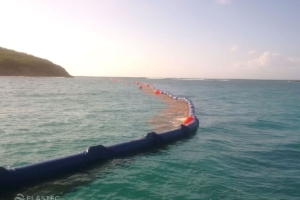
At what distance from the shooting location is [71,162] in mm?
8688

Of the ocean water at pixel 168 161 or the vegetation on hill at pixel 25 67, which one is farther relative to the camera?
the vegetation on hill at pixel 25 67

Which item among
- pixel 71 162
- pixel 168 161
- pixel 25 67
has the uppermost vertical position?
pixel 25 67

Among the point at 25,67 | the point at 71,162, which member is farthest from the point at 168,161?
the point at 25,67

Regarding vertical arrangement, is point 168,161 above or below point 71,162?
below

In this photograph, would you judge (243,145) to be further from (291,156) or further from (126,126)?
(126,126)

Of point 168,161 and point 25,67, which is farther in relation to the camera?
point 25,67

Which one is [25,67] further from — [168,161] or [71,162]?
[168,161]

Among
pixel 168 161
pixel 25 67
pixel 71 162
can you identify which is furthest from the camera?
pixel 25 67

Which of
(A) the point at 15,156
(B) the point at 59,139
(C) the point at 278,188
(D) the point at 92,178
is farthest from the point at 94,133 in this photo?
(C) the point at 278,188

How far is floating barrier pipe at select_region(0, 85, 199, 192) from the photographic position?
734cm

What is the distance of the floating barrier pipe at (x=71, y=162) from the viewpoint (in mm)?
7339

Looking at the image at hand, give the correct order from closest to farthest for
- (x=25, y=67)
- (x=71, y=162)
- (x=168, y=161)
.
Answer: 1. (x=71, y=162)
2. (x=168, y=161)
3. (x=25, y=67)

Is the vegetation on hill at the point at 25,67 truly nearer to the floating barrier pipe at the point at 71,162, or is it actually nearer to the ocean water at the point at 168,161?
the ocean water at the point at 168,161

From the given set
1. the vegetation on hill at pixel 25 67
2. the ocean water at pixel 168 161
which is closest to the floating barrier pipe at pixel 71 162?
the ocean water at pixel 168 161
